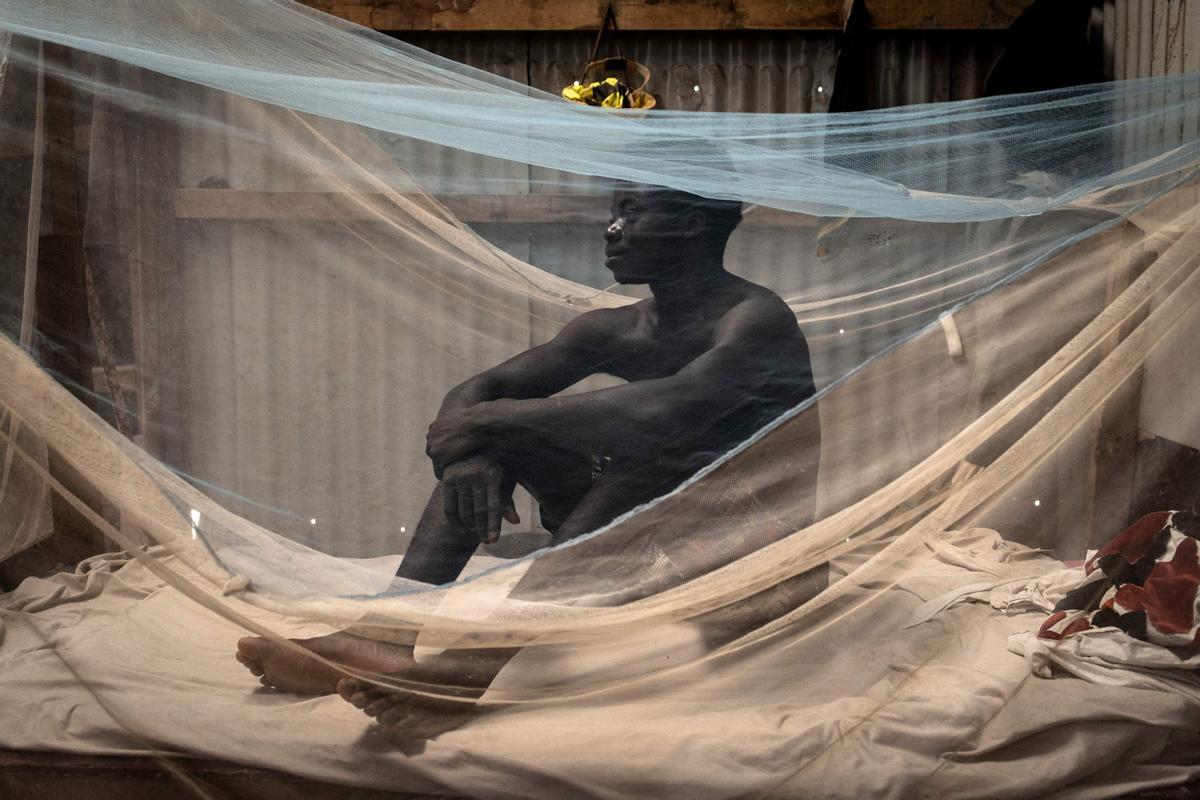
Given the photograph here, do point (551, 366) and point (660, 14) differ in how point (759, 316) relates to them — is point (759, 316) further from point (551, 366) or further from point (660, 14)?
point (660, 14)

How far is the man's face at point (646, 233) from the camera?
1.67 metres

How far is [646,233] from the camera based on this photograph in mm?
1680

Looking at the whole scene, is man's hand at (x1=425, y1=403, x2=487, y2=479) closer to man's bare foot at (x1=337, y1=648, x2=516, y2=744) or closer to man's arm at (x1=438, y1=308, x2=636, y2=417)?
man's arm at (x1=438, y1=308, x2=636, y2=417)

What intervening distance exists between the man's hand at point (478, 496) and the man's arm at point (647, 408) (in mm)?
32

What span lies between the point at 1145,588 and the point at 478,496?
3.48 feet

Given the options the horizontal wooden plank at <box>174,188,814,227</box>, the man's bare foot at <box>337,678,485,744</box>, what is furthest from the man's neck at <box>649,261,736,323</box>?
the man's bare foot at <box>337,678,485,744</box>

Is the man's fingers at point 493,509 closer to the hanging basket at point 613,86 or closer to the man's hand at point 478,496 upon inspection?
the man's hand at point 478,496

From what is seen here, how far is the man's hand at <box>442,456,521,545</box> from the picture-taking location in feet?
5.40

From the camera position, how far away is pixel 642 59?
3324 millimetres

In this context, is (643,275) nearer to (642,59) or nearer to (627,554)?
(627,554)

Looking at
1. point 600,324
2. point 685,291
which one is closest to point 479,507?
point 600,324

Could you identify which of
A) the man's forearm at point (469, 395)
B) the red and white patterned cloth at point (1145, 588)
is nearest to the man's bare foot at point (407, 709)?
the man's forearm at point (469, 395)

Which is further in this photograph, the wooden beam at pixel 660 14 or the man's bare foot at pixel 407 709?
the wooden beam at pixel 660 14

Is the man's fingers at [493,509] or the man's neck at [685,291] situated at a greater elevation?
the man's neck at [685,291]
